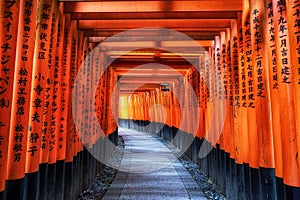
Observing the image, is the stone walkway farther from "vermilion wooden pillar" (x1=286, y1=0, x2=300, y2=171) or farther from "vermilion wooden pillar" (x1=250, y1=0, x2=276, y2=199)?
"vermilion wooden pillar" (x1=286, y1=0, x2=300, y2=171)

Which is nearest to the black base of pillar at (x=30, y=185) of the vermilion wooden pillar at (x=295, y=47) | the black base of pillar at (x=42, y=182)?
the black base of pillar at (x=42, y=182)

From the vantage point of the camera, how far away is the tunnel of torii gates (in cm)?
293

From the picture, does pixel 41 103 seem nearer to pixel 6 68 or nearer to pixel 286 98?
pixel 6 68

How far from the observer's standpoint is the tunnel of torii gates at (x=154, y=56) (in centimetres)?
293

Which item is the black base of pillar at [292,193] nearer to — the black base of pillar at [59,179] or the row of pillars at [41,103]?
the row of pillars at [41,103]

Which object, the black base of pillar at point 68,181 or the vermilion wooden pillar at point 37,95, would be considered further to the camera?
the black base of pillar at point 68,181

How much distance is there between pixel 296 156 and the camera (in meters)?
2.79

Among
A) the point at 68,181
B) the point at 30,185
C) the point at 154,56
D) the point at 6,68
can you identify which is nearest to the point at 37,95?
the point at 6,68

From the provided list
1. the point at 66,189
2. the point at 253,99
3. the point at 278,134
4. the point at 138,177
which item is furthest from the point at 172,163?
the point at 278,134

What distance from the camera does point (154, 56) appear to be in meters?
9.55

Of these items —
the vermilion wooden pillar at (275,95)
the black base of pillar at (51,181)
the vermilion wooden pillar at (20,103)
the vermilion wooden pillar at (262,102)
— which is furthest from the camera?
the black base of pillar at (51,181)

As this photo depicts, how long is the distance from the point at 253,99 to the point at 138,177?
5.20 meters

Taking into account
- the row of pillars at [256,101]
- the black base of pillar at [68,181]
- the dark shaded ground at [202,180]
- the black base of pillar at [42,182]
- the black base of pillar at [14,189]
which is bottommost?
the dark shaded ground at [202,180]

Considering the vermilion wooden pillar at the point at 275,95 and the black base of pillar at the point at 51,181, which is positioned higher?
the vermilion wooden pillar at the point at 275,95
